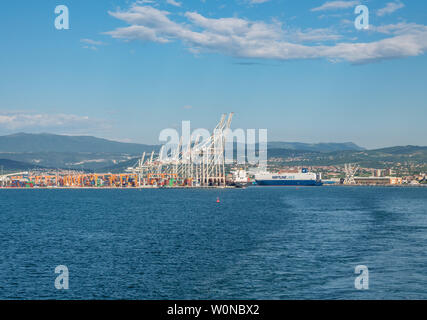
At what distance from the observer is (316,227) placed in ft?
190

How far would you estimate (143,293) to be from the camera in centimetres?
2670

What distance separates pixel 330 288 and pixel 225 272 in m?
7.50
